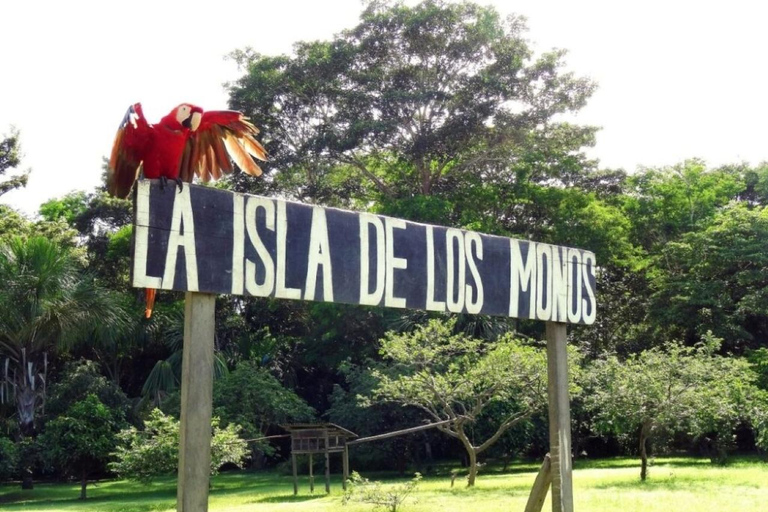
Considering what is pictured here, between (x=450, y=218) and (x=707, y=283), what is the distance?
7689 millimetres

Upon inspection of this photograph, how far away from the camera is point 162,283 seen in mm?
4758

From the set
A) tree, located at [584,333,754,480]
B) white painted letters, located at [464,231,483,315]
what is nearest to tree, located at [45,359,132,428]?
tree, located at [584,333,754,480]

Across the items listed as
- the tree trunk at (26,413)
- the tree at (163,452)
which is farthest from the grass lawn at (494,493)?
the tree at (163,452)

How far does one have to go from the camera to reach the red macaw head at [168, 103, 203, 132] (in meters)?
5.25

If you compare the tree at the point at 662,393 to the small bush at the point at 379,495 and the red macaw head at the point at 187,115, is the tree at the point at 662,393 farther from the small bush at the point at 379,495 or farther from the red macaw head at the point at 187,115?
the red macaw head at the point at 187,115

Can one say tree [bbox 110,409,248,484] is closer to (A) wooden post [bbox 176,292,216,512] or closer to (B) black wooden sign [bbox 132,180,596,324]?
(B) black wooden sign [bbox 132,180,596,324]

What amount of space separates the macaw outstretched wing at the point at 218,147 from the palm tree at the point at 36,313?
16.8m

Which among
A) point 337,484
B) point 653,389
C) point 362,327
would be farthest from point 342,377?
point 653,389

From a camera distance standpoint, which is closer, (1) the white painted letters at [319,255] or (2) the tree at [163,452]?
(1) the white painted letters at [319,255]

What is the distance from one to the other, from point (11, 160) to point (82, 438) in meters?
11.6

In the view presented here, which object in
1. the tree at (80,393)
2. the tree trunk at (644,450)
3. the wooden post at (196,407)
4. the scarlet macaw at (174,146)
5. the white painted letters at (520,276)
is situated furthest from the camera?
the tree at (80,393)

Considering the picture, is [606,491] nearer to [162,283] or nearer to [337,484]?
[337,484]

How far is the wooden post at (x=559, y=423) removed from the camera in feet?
22.9

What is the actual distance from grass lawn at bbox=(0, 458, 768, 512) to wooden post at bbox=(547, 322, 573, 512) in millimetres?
4310
